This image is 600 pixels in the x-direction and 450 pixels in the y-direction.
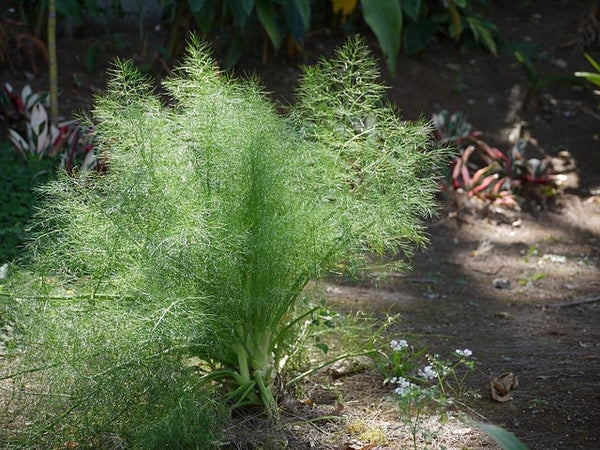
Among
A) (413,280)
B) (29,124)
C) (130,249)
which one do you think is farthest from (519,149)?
(130,249)

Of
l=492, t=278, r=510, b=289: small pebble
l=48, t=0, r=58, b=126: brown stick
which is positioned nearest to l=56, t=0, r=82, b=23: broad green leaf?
l=48, t=0, r=58, b=126: brown stick

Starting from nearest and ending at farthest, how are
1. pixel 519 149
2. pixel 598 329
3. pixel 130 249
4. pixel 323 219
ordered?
pixel 130 249
pixel 323 219
pixel 598 329
pixel 519 149

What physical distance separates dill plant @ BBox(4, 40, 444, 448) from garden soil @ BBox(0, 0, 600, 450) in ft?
0.94

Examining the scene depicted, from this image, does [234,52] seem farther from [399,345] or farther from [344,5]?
[399,345]

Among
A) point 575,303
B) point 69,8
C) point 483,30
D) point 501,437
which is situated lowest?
point 575,303

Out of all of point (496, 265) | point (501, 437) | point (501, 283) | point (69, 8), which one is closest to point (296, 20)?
point (69, 8)

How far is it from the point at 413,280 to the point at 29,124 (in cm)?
275

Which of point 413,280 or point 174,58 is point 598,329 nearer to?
point 413,280

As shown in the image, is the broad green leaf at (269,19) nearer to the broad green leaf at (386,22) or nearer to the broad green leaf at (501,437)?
the broad green leaf at (386,22)

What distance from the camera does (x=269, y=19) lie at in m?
6.50

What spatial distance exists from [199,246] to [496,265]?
3144 mm

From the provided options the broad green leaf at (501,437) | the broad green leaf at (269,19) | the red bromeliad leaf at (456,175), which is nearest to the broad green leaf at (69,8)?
the broad green leaf at (269,19)

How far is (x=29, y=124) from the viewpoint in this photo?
5645 mm

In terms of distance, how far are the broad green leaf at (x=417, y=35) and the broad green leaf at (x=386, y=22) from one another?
1188 mm
